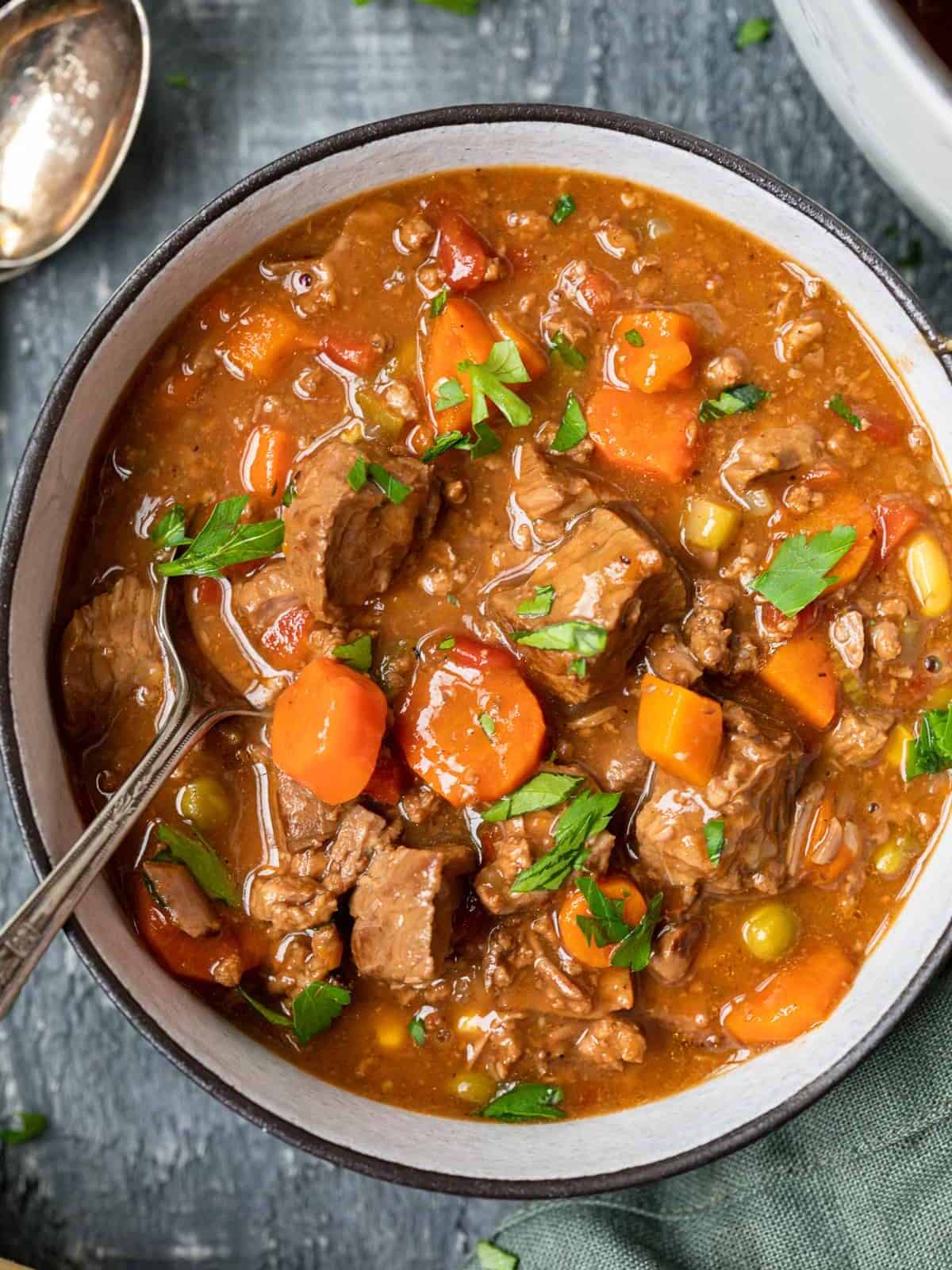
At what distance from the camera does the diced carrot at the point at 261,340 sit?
150 inches

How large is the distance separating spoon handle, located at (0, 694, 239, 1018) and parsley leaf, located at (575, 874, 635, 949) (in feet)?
3.65

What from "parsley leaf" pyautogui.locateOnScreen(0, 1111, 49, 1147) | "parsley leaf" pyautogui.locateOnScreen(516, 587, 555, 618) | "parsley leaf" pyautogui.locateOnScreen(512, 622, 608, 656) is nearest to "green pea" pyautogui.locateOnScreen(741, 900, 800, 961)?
"parsley leaf" pyautogui.locateOnScreen(512, 622, 608, 656)

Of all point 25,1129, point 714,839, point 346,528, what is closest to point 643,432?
point 346,528

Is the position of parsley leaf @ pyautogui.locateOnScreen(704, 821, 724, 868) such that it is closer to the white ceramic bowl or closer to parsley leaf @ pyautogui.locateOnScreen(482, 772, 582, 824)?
parsley leaf @ pyautogui.locateOnScreen(482, 772, 582, 824)

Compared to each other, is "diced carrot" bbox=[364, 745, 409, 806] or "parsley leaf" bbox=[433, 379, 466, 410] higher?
"parsley leaf" bbox=[433, 379, 466, 410]

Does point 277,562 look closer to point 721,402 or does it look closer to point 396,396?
point 396,396

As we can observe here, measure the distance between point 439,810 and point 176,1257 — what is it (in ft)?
6.34

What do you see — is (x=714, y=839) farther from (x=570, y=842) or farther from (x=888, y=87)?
(x=888, y=87)

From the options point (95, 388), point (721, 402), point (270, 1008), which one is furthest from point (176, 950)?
point (721, 402)

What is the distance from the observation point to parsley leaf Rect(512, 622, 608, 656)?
351 centimetres

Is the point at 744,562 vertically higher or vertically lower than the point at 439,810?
higher

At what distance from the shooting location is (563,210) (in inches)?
152

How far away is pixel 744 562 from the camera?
383 centimetres

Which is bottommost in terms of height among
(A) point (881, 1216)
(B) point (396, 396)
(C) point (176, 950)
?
(A) point (881, 1216)
